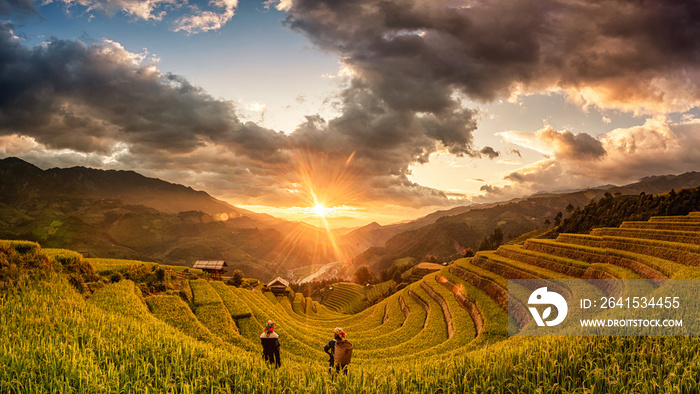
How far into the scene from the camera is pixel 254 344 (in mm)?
14789

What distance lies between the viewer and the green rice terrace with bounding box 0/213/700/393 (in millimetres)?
6184

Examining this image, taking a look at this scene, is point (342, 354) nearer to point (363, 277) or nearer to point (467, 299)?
point (467, 299)

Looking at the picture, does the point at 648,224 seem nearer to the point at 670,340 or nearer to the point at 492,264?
the point at 492,264

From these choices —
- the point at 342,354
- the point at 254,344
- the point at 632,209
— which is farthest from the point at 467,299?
the point at 632,209

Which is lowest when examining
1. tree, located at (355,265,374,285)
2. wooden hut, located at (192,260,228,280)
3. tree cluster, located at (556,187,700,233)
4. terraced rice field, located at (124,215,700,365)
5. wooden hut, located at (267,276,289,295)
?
tree, located at (355,265,374,285)

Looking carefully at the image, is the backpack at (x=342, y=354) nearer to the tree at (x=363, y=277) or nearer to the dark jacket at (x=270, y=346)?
the dark jacket at (x=270, y=346)

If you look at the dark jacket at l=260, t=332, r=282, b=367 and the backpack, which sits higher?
the backpack

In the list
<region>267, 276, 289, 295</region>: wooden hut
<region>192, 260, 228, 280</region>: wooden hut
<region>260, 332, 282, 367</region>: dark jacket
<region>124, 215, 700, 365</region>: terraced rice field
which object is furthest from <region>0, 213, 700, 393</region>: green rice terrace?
<region>267, 276, 289, 295</region>: wooden hut

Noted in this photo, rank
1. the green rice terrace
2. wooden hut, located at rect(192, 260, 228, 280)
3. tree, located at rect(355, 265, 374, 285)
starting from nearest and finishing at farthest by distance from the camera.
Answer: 1. the green rice terrace
2. wooden hut, located at rect(192, 260, 228, 280)
3. tree, located at rect(355, 265, 374, 285)

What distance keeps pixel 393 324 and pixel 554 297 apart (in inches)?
618

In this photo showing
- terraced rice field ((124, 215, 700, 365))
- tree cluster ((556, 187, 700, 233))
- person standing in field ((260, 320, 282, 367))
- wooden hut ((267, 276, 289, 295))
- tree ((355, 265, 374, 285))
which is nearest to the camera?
person standing in field ((260, 320, 282, 367))

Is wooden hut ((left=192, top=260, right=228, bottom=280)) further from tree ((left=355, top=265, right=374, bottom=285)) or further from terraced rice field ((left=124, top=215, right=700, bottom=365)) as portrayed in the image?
tree ((left=355, top=265, right=374, bottom=285))

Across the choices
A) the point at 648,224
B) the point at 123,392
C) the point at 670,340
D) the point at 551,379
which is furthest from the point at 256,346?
the point at 648,224

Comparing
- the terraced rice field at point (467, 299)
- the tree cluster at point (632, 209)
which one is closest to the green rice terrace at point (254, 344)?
the terraced rice field at point (467, 299)
